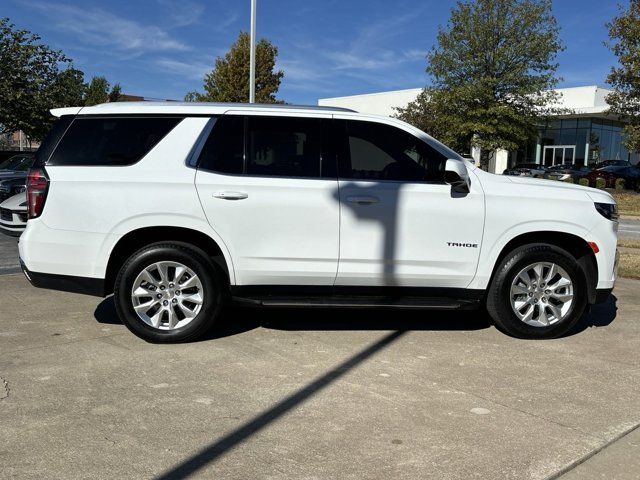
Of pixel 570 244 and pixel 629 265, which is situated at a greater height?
pixel 570 244

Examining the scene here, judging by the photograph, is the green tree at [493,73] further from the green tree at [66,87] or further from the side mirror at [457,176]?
the side mirror at [457,176]

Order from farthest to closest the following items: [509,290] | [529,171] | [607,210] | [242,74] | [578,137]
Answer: [578,137] → [529,171] → [242,74] → [607,210] → [509,290]

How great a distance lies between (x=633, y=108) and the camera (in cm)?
2695

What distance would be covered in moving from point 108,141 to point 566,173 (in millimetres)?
32301

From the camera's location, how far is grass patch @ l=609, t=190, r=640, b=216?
23.9 m

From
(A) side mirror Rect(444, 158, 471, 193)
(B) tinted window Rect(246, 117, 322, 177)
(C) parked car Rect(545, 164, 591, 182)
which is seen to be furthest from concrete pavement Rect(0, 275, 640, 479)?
(C) parked car Rect(545, 164, 591, 182)

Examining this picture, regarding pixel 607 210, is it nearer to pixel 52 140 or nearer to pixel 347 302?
pixel 347 302

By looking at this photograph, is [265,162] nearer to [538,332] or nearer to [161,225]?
[161,225]

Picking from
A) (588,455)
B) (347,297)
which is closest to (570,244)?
(347,297)

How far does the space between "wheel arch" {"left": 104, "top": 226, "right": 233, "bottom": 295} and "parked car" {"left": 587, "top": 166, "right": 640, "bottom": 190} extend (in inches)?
1154

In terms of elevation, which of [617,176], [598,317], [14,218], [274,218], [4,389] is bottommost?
[4,389]

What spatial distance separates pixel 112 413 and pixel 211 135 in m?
2.38

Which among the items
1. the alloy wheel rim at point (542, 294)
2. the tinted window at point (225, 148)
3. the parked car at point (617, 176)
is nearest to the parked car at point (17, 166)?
the tinted window at point (225, 148)

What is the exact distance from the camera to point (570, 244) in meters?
5.34
